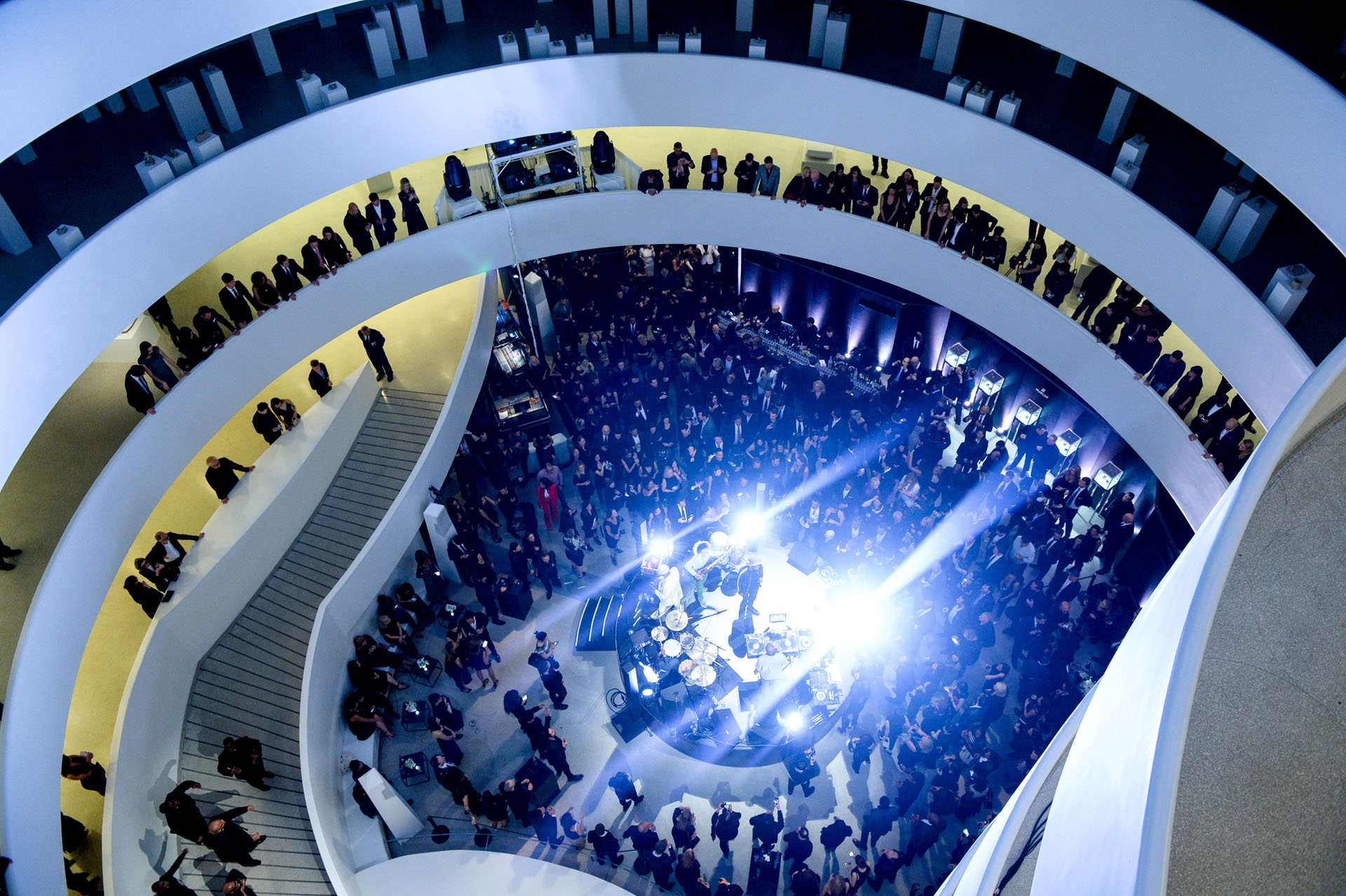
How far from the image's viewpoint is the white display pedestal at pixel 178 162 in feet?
37.0

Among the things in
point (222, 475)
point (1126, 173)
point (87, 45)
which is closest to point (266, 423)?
point (222, 475)

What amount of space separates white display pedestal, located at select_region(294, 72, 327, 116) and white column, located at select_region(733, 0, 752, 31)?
709 centimetres

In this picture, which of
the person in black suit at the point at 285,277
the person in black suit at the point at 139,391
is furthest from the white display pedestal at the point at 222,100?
the person in black suit at the point at 139,391

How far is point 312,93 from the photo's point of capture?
12461 millimetres

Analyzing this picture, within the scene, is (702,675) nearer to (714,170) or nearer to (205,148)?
(714,170)

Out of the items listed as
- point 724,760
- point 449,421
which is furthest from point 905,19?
point 724,760

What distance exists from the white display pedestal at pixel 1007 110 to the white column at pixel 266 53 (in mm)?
11472

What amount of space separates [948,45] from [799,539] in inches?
341

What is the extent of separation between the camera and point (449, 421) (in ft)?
48.6

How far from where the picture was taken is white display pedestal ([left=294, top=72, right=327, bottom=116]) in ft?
40.4

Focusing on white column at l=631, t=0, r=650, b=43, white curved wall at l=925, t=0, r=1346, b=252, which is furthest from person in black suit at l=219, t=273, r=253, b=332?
white curved wall at l=925, t=0, r=1346, b=252

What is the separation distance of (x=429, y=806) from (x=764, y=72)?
1287cm

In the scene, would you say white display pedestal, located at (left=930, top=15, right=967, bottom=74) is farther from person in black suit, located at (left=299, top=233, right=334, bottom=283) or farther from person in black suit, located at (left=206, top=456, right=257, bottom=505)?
person in black suit, located at (left=206, top=456, right=257, bottom=505)

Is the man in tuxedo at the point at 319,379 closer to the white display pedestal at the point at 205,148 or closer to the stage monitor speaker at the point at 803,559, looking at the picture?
the white display pedestal at the point at 205,148
